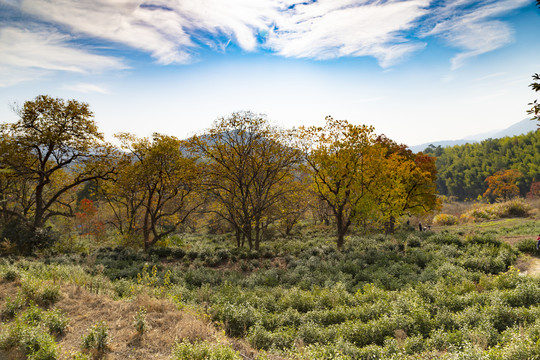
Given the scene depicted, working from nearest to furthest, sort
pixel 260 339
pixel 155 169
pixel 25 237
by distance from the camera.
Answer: pixel 260 339, pixel 25 237, pixel 155 169

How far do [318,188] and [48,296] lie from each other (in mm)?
17297

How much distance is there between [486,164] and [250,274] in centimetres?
11589

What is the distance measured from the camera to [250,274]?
1647cm

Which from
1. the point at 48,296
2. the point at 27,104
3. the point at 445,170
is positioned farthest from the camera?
the point at 445,170

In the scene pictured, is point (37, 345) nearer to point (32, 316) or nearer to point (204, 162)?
point (32, 316)

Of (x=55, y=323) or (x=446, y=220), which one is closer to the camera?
(x=55, y=323)

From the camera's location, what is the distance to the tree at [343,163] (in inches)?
808

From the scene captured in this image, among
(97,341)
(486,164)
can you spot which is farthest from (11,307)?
(486,164)

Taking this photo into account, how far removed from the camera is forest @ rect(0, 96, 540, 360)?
6.68m

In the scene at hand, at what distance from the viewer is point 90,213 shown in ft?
126

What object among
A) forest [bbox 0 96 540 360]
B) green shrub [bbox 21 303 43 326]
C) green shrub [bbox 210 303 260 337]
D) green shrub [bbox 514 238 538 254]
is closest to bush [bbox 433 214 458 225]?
forest [bbox 0 96 540 360]

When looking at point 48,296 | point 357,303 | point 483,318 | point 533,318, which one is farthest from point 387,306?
point 48,296

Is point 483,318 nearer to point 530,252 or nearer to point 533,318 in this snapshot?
point 533,318

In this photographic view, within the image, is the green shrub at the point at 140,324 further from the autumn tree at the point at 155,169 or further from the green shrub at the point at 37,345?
the autumn tree at the point at 155,169
